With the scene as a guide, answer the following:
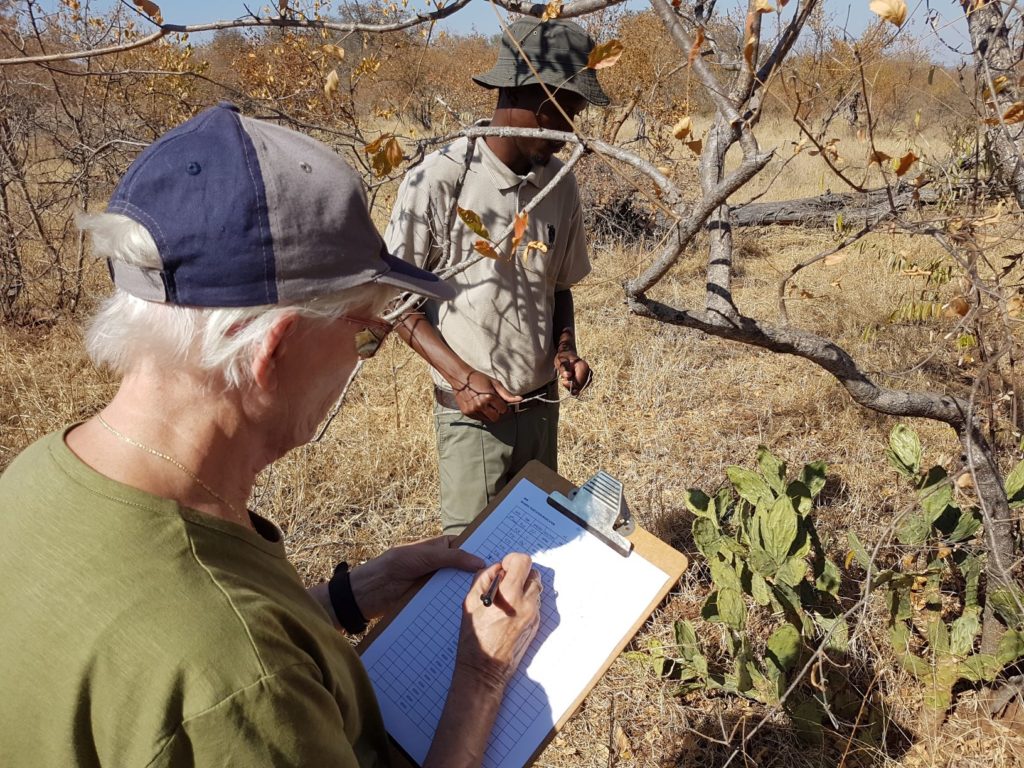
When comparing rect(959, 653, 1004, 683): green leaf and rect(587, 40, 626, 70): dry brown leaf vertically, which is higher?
rect(587, 40, 626, 70): dry brown leaf

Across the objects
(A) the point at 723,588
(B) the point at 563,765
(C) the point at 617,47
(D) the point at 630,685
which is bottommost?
(B) the point at 563,765

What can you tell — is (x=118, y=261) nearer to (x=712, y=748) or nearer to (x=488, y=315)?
(x=488, y=315)

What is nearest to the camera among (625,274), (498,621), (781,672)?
(498,621)

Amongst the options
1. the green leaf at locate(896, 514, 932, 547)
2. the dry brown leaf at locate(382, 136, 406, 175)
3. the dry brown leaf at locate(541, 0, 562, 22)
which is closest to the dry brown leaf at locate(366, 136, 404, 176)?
the dry brown leaf at locate(382, 136, 406, 175)

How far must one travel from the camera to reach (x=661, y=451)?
12.3 ft

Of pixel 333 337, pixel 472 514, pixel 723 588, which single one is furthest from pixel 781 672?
pixel 333 337

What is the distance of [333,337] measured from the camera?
37.0 inches

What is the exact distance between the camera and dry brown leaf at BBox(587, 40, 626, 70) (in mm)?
1336

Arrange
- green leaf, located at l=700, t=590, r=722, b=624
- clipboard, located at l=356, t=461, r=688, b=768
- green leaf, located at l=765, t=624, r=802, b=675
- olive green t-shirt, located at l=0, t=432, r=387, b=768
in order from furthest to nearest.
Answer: green leaf, located at l=700, t=590, r=722, b=624 → green leaf, located at l=765, t=624, r=802, b=675 → clipboard, located at l=356, t=461, r=688, b=768 → olive green t-shirt, located at l=0, t=432, r=387, b=768

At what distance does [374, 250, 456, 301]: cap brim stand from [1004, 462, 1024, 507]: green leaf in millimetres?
1895

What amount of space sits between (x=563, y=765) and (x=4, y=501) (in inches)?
73.6

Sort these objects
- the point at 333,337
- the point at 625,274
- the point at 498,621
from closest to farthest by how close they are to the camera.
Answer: the point at 333,337 < the point at 498,621 < the point at 625,274

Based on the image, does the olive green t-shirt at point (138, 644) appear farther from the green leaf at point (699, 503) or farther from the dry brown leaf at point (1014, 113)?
the green leaf at point (699, 503)

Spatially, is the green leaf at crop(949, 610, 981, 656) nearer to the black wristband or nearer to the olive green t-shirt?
the black wristband
